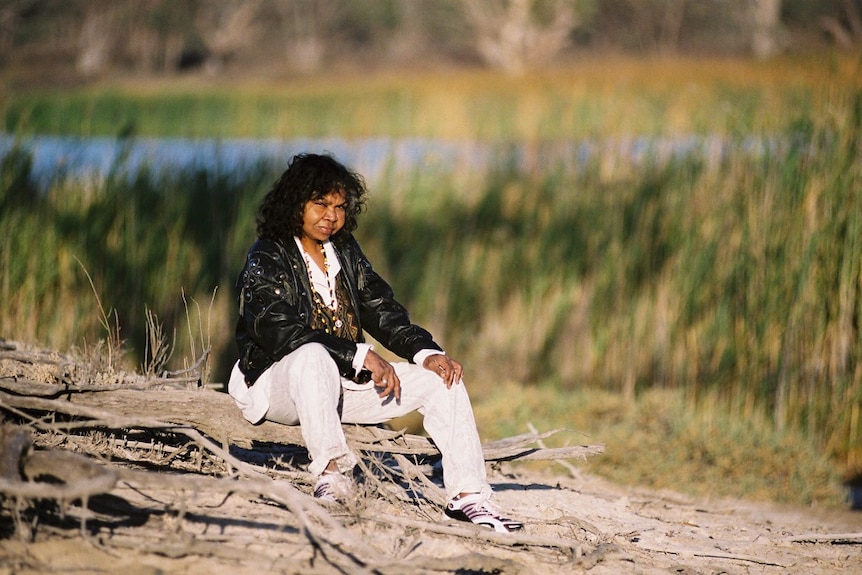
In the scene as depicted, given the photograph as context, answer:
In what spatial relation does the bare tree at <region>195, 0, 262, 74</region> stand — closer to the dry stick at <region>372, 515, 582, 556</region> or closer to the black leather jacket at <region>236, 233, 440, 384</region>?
the black leather jacket at <region>236, 233, 440, 384</region>

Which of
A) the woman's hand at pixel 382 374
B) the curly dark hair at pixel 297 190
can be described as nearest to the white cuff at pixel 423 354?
the woman's hand at pixel 382 374

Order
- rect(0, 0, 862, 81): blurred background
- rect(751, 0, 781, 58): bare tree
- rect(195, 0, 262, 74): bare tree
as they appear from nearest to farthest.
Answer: rect(751, 0, 781, 58): bare tree
rect(0, 0, 862, 81): blurred background
rect(195, 0, 262, 74): bare tree

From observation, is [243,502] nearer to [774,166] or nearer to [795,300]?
[795,300]

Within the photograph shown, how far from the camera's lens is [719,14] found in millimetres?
23672

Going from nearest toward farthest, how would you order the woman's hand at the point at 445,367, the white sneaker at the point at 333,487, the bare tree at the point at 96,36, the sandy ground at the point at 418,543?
the sandy ground at the point at 418,543
the white sneaker at the point at 333,487
the woman's hand at the point at 445,367
the bare tree at the point at 96,36

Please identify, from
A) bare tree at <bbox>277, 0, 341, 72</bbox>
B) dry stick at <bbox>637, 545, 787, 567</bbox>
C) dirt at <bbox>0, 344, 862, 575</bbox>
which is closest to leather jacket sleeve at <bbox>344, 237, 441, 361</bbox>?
dirt at <bbox>0, 344, 862, 575</bbox>

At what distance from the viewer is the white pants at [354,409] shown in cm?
321

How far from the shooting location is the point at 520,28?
23.2 m

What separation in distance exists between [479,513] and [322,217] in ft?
3.61

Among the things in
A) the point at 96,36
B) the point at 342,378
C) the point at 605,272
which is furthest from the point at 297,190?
the point at 96,36

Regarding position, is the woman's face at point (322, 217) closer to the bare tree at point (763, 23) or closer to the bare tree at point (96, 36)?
the bare tree at point (763, 23)

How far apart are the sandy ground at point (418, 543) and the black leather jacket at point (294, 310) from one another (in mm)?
489

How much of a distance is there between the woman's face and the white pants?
434 mm

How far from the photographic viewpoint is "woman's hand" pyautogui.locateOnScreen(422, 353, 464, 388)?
342 centimetres
